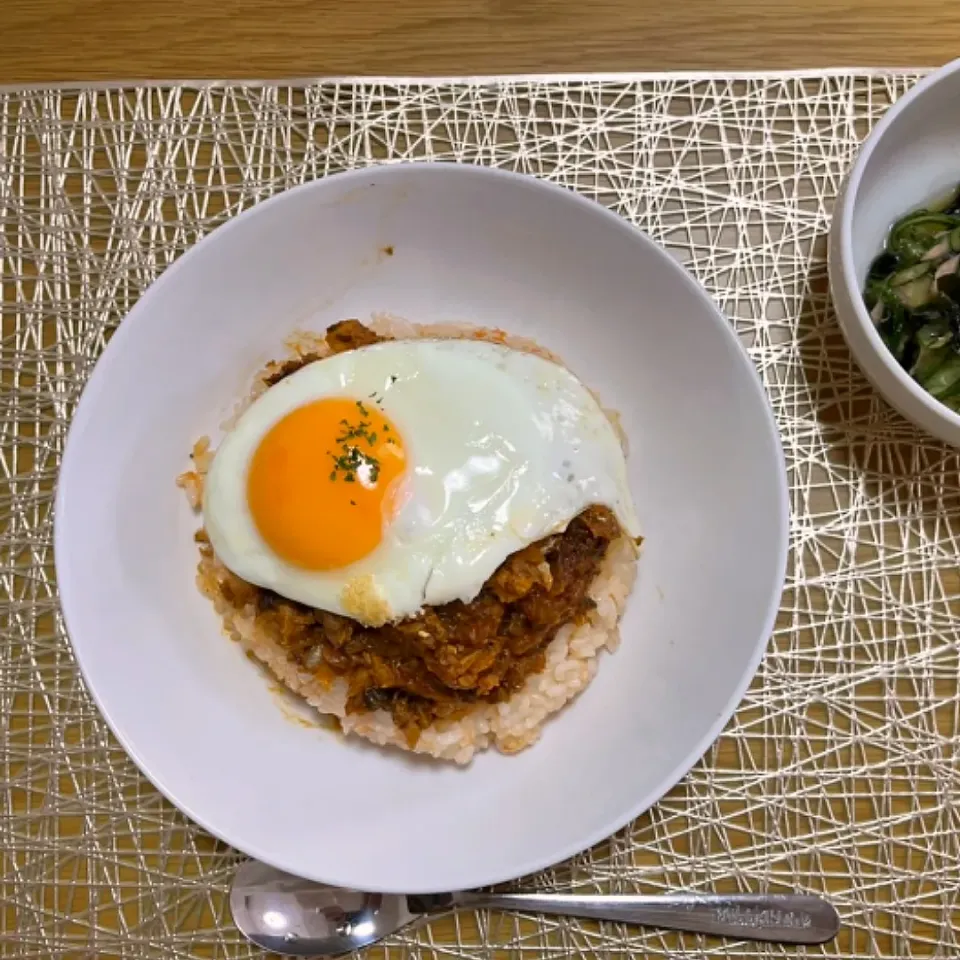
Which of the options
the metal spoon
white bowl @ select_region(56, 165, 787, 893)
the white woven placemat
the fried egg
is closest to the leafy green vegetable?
the white woven placemat

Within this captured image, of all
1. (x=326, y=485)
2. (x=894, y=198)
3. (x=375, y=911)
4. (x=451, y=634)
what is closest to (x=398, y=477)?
(x=326, y=485)

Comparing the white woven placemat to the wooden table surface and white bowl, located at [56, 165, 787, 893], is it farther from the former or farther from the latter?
white bowl, located at [56, 165, 787, 893]

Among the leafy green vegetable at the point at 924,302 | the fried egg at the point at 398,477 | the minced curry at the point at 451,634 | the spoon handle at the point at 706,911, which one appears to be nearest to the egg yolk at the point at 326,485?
the fried egg at the point at 398,477

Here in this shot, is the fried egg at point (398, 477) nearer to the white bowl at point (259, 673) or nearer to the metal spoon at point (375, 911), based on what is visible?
the white bowl at point (259, 673)

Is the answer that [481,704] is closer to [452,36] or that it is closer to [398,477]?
[398,477]

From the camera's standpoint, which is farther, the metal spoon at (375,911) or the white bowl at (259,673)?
the metal spoon at (375,911)

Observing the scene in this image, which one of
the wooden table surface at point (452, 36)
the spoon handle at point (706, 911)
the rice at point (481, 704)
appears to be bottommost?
the spoon handle at point (706, 911)
